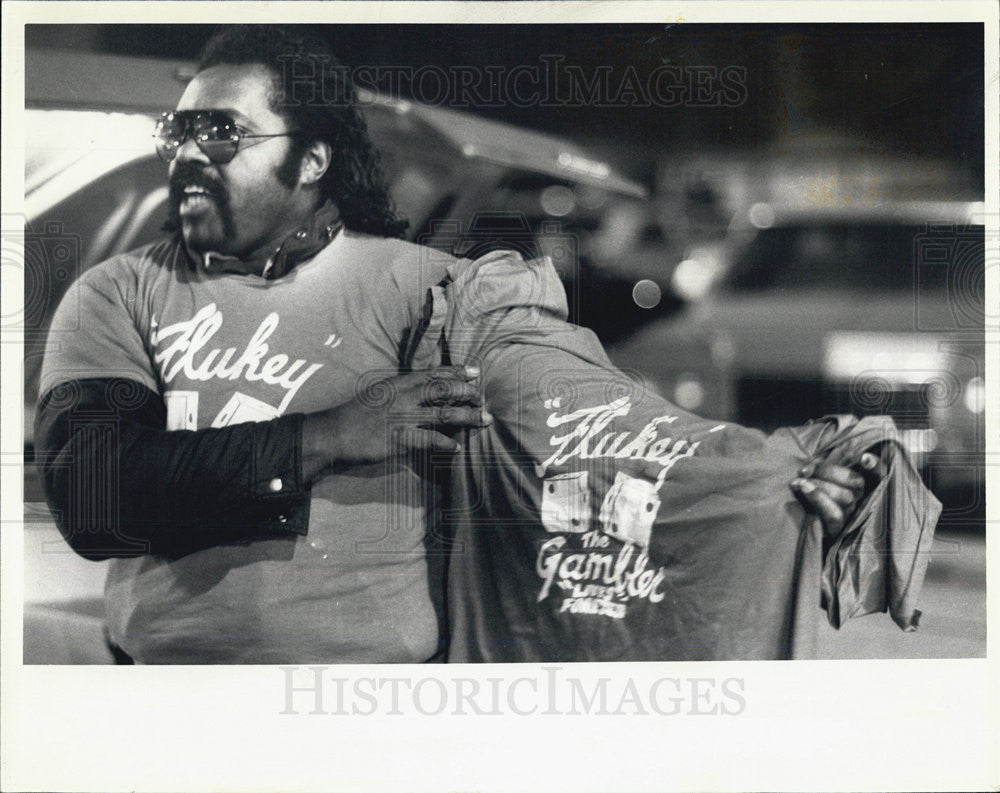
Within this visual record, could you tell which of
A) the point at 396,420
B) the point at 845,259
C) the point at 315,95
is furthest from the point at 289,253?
the point at 845,259

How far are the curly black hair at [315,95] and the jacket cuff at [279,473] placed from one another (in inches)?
25.7

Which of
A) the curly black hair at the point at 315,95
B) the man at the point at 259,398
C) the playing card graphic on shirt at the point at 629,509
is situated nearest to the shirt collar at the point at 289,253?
the man at the point at 259,398

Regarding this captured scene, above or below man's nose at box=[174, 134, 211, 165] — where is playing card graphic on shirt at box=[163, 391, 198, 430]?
below

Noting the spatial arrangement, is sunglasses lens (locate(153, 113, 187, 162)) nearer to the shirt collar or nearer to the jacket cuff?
the shirt collar

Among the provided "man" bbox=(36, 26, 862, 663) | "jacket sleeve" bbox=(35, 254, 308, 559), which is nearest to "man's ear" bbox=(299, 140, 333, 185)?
"man" bbox=(36, 26, 862, 663)

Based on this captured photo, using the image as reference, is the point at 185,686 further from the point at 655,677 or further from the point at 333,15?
the point at 333,15

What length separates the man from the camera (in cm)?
278

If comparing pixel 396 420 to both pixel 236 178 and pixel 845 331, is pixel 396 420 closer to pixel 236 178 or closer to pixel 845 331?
pixel 236 178

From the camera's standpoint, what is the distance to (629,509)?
2.81 m

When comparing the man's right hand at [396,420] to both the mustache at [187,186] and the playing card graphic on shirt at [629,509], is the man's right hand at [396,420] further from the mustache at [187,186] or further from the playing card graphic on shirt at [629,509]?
the mustache at [187,186]

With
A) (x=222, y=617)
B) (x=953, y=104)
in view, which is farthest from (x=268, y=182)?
(x=953, y=104)

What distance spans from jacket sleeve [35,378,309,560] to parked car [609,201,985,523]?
106cm

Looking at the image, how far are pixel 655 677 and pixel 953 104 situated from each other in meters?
1.95

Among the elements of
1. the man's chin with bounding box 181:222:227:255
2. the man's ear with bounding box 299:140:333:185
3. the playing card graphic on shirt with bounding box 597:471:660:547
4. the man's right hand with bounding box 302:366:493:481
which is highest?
the man's ear with bounding box 299:140:333:185
